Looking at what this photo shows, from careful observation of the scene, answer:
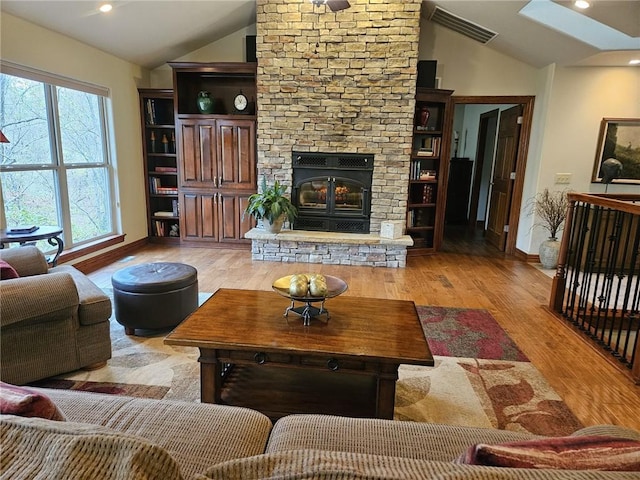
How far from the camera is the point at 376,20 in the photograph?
4.70m

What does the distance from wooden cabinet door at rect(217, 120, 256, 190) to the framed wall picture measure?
4.54 meters

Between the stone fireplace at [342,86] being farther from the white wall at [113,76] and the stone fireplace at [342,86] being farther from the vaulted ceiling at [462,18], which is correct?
the white wall at [113,76]

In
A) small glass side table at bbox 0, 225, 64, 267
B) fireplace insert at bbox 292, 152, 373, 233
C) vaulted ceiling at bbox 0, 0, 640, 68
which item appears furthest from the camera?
fireplace insert at bbox 292, 152, 373, 233

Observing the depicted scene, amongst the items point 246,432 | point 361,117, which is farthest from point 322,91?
point 246,432

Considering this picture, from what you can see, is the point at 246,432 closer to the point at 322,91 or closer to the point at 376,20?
the point at 322,91

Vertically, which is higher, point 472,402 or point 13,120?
point 13,120

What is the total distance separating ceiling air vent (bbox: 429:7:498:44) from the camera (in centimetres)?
488

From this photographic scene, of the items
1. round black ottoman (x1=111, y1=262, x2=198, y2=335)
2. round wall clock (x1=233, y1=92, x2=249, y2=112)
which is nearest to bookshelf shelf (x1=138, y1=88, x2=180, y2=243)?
round wall clock (x1=233, y1=92, x2=249, y2=112)

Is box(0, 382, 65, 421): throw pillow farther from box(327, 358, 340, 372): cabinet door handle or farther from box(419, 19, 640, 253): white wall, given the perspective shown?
box(419, 19, 640, 253): white wall

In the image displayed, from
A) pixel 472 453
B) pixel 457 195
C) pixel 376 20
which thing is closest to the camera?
pixel 472 453

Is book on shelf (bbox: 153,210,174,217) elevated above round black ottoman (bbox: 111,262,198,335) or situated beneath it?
elevated above

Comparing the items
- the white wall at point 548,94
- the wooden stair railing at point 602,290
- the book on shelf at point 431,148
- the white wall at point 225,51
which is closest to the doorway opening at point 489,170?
the white wall at point 548,94

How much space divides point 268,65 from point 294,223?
2026 millimetres

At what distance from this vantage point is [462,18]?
4816 millimetres
